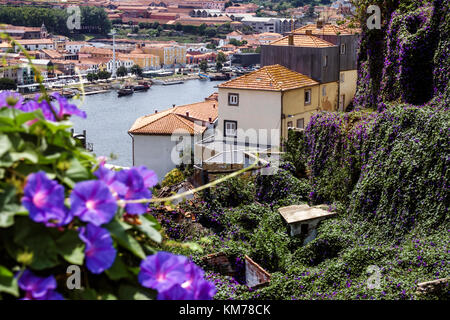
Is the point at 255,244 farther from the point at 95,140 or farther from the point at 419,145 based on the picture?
the point at 95,140

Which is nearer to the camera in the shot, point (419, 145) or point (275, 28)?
point (419, 145)

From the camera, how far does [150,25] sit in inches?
4830

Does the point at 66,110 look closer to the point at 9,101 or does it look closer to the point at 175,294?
the point at 9,101

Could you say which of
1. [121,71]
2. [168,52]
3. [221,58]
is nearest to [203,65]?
[221,58]

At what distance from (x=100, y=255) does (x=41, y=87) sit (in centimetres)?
36

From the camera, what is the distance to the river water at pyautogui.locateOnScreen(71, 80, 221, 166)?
39.3 metres

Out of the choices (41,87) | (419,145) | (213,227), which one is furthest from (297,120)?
(41,87)

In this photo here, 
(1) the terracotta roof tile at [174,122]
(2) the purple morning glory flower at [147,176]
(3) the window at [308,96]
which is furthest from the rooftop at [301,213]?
(1) the terracotta roof tile at [174,122]

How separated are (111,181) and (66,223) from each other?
0.13 m

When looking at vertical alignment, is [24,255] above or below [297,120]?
above

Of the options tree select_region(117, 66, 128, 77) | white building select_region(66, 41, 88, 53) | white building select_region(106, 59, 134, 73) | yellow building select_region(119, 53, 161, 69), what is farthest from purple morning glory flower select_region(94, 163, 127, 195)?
white building select_region(66, 41, 88, 53)

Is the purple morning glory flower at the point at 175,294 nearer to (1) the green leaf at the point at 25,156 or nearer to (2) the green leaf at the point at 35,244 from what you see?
(2) the green leaf at the point at 35,244

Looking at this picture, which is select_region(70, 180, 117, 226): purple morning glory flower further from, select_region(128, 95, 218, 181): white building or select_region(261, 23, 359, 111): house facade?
select_region(128, 95, 218, 181): white building

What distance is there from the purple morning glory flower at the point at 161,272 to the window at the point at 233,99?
1775 cm
